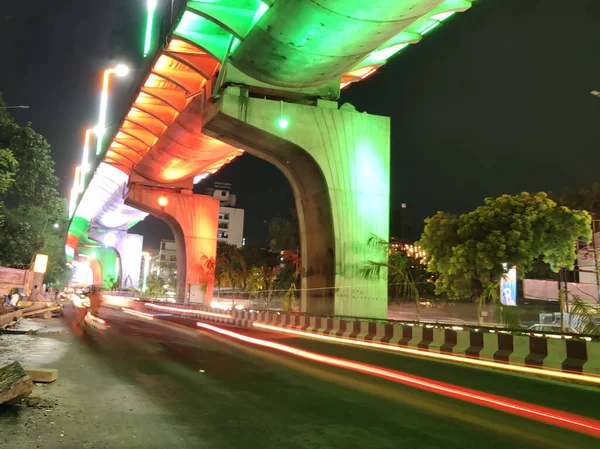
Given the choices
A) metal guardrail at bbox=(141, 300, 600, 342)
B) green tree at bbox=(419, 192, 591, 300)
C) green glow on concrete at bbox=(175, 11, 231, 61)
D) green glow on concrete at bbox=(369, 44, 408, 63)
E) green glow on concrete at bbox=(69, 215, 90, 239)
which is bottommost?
metal guardrail at bbox=(141, 300, 600, 342)

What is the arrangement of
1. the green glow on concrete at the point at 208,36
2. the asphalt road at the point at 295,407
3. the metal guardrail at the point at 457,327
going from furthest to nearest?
the green glow on concrete at the point at 208,36 → the metal guardrail at the point at 457,327 → the asphalt road at the point at 295,407

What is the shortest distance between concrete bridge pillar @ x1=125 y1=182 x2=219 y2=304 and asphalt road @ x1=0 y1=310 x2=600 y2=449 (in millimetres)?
30151

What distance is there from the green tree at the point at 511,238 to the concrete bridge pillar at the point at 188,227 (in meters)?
20.3

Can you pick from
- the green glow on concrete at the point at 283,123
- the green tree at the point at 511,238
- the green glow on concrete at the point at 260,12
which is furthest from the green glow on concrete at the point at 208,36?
the green tree at the point at 511,238

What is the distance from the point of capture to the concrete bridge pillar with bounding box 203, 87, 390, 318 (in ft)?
56.0

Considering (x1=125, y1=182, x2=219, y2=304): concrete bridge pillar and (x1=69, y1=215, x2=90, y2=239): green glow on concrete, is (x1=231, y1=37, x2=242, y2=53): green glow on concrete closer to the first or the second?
(x1=125, y1=182, x2=219, y2=304): concrete bridge pillar

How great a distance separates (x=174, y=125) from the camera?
26922 mm

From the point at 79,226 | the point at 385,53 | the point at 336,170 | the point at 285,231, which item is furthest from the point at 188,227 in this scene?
the point at 79,226

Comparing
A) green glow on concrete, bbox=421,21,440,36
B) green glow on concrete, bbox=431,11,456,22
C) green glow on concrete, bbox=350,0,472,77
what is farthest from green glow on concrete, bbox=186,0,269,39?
green glow on concrete, bbox=421,21,440,36

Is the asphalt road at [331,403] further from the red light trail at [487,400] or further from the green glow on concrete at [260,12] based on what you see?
the green glow on concrete at [260,12]

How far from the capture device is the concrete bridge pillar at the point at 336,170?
56.0 ft

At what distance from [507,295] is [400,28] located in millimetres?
19629

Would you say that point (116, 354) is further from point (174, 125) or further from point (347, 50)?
point (174, 125)

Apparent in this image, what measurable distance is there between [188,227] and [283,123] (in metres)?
25.1
